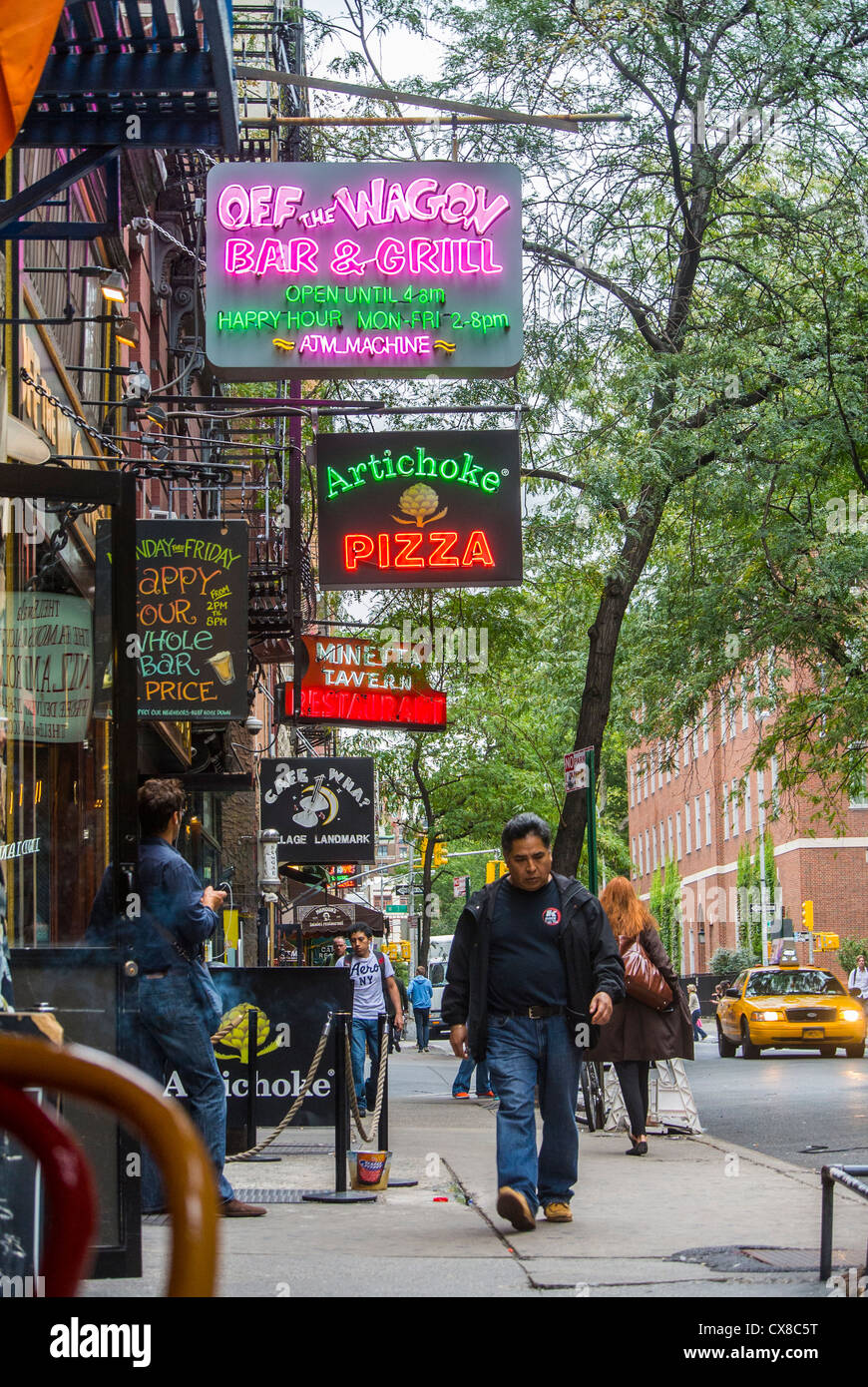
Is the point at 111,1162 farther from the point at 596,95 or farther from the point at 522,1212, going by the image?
the point at 596,95

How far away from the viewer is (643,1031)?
1111cm

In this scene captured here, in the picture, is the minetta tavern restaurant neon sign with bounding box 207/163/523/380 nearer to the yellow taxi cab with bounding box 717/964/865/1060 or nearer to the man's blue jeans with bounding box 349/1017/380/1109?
the man's blue jeans with bounding box 349/1017/380/1109

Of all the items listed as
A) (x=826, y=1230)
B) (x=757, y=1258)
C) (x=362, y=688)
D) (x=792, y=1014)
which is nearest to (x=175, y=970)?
(x=757, y=1258)

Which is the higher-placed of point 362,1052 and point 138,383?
point 138,383

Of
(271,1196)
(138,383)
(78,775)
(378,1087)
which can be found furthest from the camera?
(138,383)

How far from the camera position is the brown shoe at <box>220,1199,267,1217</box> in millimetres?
7832

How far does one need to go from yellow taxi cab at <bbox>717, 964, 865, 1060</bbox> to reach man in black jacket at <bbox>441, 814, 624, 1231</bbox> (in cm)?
1920

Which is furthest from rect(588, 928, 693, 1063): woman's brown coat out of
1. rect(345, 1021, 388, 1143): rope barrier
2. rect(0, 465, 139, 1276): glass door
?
rect(0, 465, 139, 1276): glass door

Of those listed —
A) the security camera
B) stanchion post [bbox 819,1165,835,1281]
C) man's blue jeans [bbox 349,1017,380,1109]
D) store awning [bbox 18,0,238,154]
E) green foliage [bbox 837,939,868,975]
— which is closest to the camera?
stanchion post [bbox 819,1165,835,1281]

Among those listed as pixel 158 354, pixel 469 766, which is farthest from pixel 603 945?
pixel 469 766

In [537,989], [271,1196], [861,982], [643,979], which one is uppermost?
[537,989]

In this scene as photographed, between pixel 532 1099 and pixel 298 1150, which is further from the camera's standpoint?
pixel 298 1150

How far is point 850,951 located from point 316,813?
1325 inches

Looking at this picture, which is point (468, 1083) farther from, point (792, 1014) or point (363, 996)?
point (792, 1014)
